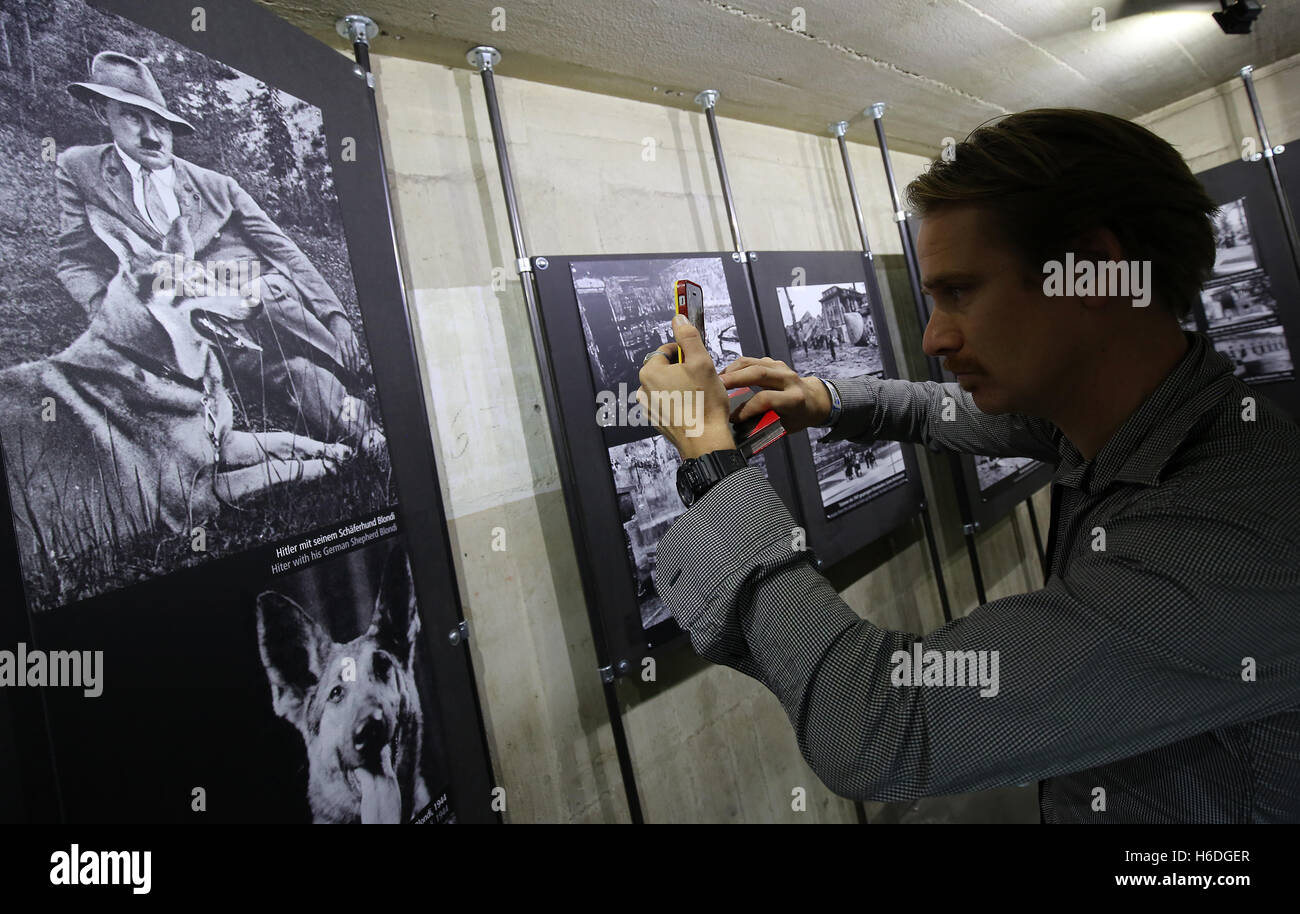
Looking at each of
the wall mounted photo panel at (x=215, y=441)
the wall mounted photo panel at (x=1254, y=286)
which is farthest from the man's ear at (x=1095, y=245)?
the wall mounted photo panel at (x=1254, y=286)

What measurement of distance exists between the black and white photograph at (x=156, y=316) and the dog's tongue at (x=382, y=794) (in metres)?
0.45

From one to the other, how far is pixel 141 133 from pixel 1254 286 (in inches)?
189

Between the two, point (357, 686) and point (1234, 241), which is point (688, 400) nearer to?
point (357, 686)

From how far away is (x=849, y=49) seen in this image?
2.45 m

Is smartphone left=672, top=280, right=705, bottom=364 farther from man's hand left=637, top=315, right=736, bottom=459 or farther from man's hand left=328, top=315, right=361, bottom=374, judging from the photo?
man's hand left=328, top=315, right=361, bottom=374

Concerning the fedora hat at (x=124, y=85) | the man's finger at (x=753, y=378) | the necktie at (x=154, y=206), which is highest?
the fedora hat at (x=124, y=85)

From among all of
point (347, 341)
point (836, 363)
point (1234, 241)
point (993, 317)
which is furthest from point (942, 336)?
point (1234, 241)

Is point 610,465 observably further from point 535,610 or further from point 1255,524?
point 1255,524

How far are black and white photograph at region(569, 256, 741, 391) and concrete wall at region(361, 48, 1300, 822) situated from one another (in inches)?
9.0

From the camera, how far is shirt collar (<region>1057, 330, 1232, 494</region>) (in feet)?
3.12

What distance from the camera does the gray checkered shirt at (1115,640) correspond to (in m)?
0.79

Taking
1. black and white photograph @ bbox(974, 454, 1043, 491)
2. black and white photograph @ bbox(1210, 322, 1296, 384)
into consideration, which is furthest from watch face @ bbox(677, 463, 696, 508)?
black and white photograph @ bbox(1210, 322, 1296, 384)

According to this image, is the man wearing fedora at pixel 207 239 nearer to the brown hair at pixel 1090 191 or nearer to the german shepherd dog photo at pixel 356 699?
the german shepherd dog photo at pixel 356 699
